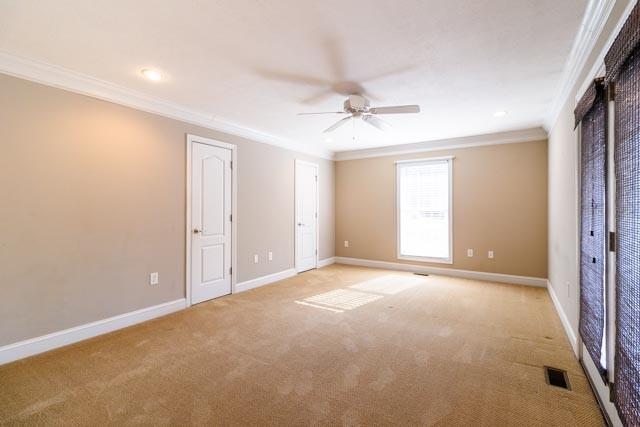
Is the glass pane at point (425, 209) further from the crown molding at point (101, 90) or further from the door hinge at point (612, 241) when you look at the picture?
the door hinge at point (612, 241)

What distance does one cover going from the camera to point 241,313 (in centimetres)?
354

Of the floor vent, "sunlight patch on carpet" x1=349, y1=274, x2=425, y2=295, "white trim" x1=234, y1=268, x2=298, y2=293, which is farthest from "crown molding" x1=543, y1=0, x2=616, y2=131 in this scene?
"white trim" x1=234, y1=268, x2=298, y2=293

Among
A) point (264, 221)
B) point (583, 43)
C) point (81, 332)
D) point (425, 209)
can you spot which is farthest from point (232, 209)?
point (583, 43)

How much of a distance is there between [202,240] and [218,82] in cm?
207

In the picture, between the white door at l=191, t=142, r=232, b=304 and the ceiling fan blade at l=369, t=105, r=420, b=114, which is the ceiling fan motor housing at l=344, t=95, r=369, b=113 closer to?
the ceiling fan blade at l=369, t=105, r=420, b=114

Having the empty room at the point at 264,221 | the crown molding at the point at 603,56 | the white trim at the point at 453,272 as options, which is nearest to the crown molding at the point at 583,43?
the empty room at the point at 264,221

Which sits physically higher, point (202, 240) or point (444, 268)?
point (202, 240)

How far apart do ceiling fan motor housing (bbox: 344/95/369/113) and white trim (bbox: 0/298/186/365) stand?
124 inches

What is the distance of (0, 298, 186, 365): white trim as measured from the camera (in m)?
2.44

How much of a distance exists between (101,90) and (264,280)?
11.0ft

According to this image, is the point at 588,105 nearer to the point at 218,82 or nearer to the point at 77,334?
the point at 218,82

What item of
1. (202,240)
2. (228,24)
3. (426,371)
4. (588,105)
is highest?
(228,24)

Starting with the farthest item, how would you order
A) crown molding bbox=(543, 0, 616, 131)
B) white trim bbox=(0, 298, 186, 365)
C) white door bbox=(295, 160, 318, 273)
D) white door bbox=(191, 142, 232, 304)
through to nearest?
white door bbox=(295, 160, 318, 273) < white door bbox=(191, 142, 232, 304) < white trim bbox=(0, 298, 186, 365) < crown molding bbox=(543, 0, 616, 131)

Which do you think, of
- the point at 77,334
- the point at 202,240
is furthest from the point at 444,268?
the point at 77,334
